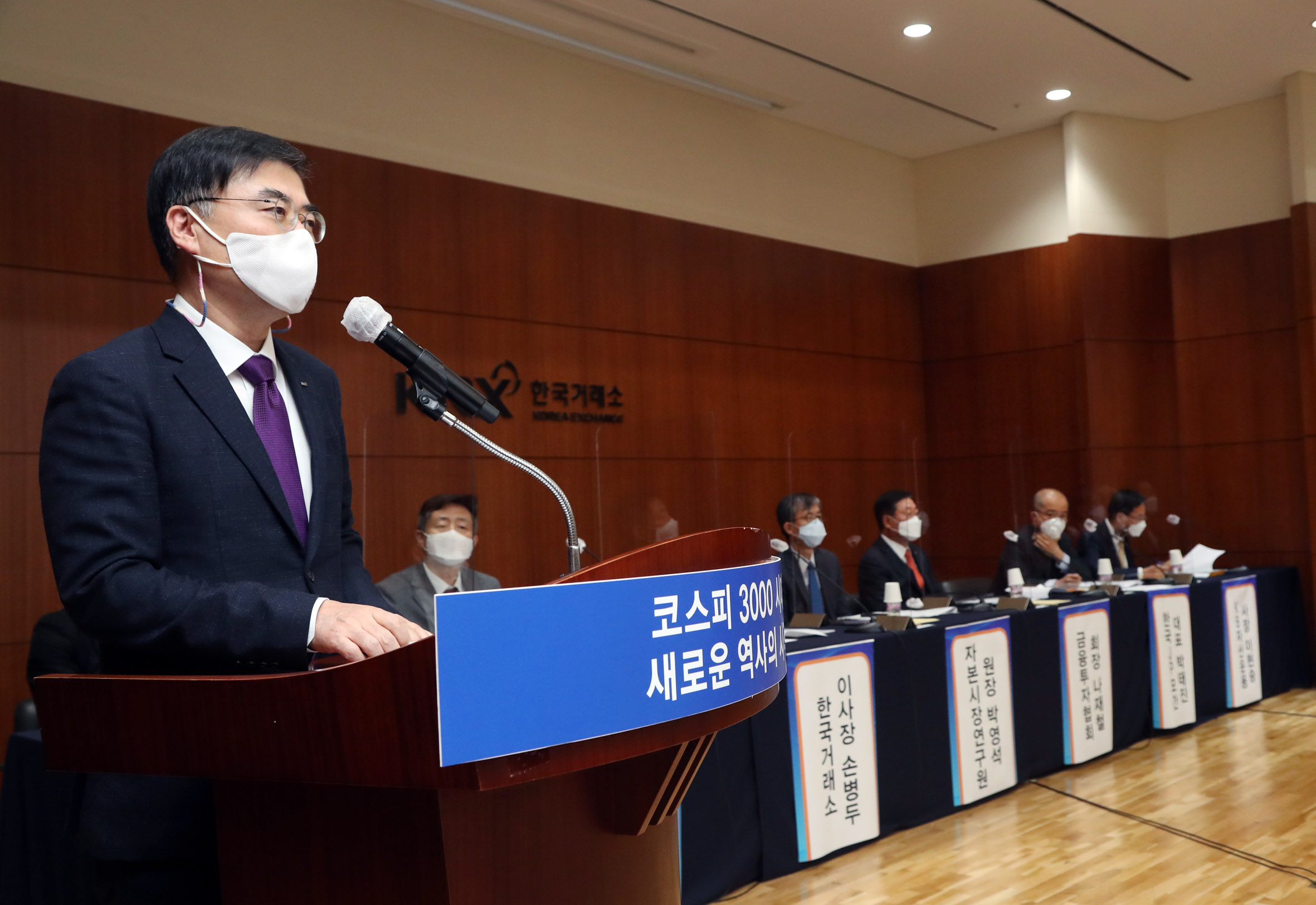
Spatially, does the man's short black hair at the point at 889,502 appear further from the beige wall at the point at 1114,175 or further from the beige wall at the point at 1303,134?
the beige wall at the point at 1303,134

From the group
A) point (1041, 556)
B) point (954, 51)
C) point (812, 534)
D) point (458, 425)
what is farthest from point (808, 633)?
point (954, 51)

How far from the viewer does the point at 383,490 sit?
4984 millimetres

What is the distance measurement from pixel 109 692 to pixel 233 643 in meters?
0.12

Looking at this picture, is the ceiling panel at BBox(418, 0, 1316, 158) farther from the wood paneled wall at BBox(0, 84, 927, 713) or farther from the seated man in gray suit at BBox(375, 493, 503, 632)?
the seated man in gray suit at BBox(375, 493, 503, 632)

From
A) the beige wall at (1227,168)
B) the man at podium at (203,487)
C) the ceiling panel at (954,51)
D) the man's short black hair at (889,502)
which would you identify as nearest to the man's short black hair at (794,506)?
the man's short black hair at (889,502)

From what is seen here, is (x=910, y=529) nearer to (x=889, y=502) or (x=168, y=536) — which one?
(x=889, y=502)

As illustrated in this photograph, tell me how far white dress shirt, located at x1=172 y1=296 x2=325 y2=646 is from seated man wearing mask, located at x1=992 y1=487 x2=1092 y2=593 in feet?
15.7

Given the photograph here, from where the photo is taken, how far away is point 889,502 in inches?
208

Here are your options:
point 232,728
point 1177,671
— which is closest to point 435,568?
point 232,728

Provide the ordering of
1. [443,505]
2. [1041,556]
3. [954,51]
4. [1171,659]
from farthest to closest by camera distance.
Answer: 1. [954,51]
2. [1041,556]
3. [1171,659]
4. [443,505]

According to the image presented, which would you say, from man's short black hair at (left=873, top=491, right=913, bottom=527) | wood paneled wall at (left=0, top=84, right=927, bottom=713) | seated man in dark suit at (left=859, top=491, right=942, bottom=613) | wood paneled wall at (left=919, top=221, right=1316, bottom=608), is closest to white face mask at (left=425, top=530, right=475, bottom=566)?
wood paneled wall at (left=0, top=84, right=927, bottom=713)

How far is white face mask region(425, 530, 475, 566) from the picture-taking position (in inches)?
151

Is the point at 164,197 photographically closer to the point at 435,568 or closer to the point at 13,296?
the point at 435,568

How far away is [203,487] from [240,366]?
171 millimetres
